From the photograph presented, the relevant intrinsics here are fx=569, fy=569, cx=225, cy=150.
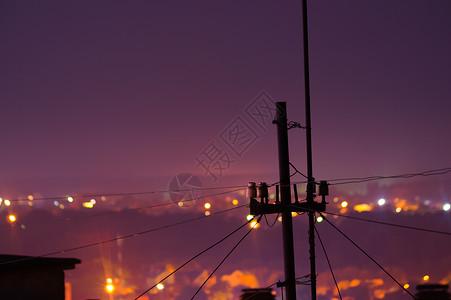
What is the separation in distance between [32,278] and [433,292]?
30.9 feet

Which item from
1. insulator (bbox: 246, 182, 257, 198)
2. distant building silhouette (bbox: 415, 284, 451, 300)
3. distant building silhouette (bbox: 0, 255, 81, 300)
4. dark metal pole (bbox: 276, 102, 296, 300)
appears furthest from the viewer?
insulator (bbox: 246, 182, 257, 198)

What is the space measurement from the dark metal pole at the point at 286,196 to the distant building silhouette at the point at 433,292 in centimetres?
282

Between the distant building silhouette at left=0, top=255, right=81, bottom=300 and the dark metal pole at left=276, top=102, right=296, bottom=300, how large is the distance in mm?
5506

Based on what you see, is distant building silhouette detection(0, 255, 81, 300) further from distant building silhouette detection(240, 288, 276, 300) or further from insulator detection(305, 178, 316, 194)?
insulator detection(305, 178, 316, 194)

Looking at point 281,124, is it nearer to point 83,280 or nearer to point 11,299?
point 11,299

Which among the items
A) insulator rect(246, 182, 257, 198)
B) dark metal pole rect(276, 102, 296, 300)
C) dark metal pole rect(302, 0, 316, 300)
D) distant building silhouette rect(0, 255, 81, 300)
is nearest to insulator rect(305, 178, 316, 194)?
dark metal pole rect(302, 0, 316, 300)

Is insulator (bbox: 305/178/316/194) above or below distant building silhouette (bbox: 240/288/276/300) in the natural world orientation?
above

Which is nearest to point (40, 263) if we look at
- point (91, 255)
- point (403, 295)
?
point (91, 255)

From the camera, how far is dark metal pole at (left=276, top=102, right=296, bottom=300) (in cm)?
1304

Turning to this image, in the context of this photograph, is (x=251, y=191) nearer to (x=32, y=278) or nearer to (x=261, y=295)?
(x=261, y=295)

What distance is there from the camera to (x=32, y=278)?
1377 cm

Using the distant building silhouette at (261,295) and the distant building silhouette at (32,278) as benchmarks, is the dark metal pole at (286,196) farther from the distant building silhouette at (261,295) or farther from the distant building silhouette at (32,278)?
the distant building silhouette at (32,278)

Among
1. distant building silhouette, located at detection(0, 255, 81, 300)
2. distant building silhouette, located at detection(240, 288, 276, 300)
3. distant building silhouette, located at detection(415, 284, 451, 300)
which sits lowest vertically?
distant building silhouette, located at detection(415, 284, 451, 300)

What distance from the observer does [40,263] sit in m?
13.9
